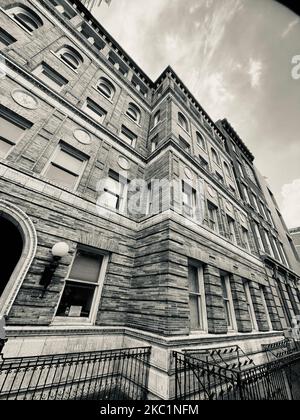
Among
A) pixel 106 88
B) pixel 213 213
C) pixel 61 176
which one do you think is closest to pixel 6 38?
pixel 106 88

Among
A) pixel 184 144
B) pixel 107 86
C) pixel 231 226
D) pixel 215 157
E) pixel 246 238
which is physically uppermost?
pixel 107 86

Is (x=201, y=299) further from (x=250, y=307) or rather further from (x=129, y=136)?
(x=129, y=136)

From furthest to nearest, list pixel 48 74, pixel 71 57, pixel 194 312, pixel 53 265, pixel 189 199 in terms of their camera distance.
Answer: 1. pixel 71 57
2. pixel 189 199
3. pixel 48 74
4. pixel 194 312
5. pixel 53 265

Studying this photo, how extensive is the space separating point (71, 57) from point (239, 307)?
16.2 m

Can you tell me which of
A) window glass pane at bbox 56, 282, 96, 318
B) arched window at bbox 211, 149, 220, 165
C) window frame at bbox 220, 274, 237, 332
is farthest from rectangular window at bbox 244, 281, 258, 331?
arched window at bbox 211, 149, 220, 165

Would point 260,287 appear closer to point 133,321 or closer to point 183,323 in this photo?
point 183,323

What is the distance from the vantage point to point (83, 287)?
6039 millimetres

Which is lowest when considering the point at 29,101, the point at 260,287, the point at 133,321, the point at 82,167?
the point at 133,321

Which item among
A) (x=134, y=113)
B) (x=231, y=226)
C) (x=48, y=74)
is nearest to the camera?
(x=48, y=74)

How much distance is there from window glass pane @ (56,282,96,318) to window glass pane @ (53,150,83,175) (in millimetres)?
4430

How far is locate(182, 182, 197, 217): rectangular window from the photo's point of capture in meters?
8.78

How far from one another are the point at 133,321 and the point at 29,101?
29.8 ft
